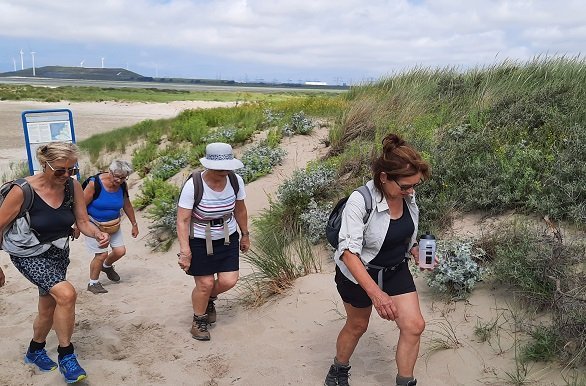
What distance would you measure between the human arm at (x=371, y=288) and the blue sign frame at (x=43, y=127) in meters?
7.34

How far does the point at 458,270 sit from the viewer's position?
4.76m

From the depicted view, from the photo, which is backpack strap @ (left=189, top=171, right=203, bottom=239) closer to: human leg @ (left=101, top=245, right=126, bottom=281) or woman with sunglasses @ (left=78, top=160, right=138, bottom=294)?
woman with sunglasses @ (left=78, top=160, right=138, bottom=294)

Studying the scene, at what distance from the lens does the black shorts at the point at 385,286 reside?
353cm

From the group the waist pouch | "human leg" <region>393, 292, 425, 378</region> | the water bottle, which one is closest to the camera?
"human leg" <region>393, 292, 425, 378</region>

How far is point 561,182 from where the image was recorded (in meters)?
5.60

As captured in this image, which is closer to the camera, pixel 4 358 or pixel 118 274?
pixel 4 358

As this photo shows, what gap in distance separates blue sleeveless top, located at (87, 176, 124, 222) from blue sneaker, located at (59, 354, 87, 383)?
2508 millimetres

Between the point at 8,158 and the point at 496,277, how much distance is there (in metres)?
15.9

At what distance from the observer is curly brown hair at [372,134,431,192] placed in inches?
127

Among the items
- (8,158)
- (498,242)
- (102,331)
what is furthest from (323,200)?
(8,158)

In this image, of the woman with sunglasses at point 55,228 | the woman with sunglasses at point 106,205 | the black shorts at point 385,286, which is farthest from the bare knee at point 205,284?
the woman with sunglasses at point 106,205

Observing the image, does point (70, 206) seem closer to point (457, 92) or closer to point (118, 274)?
point (118, 274)

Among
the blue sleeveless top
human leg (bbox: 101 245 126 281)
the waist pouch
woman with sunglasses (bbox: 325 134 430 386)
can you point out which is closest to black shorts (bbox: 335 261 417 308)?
woman with sunglasses (bbox: 325 134 430 386)

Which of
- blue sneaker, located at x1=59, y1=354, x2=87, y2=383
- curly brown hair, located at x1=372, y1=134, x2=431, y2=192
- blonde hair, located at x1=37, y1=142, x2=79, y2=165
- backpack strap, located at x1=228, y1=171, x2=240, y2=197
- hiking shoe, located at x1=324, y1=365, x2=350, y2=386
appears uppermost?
curly brown hair, located at x1=372, y1=134, x2=431, y2=192
